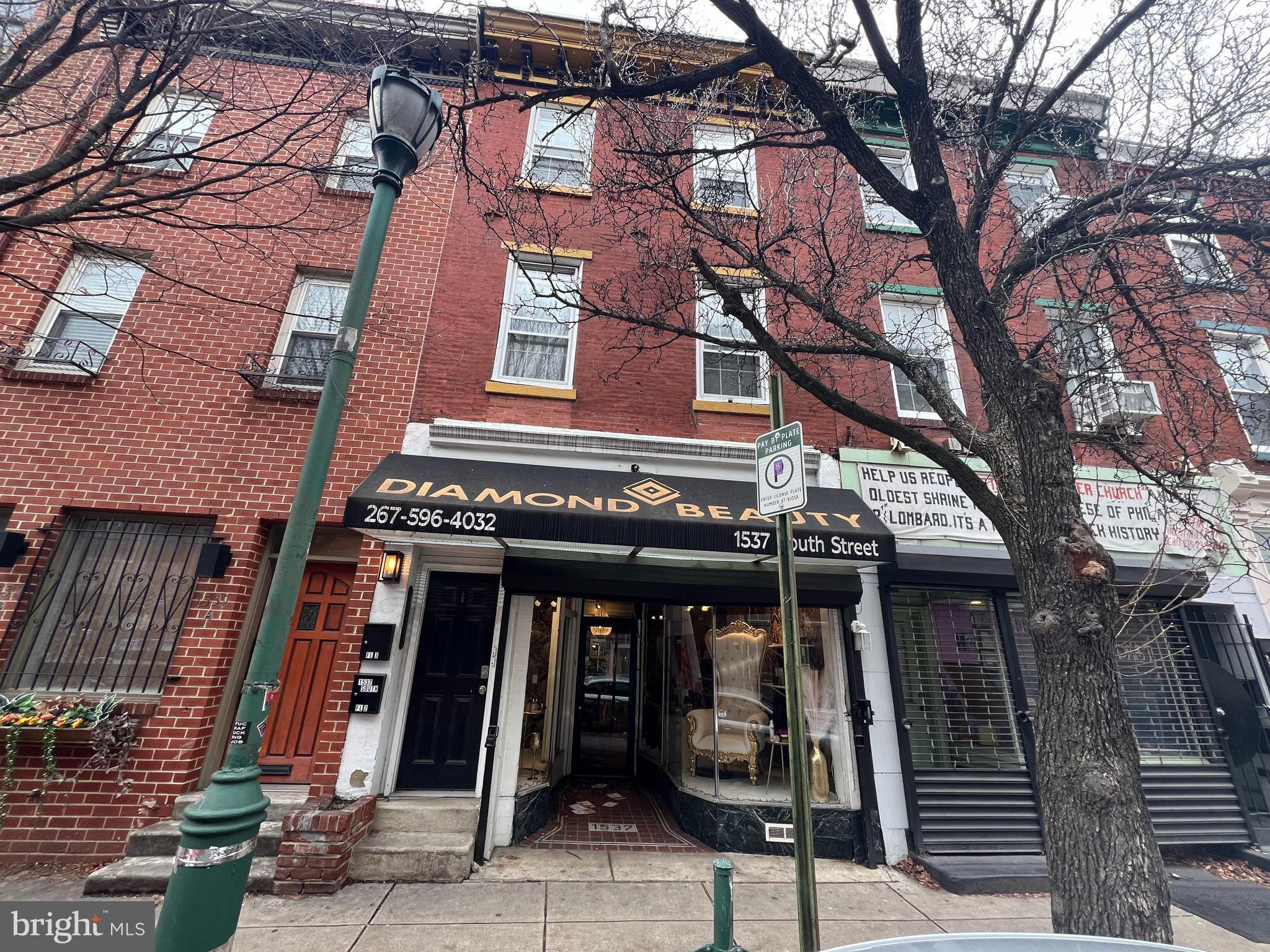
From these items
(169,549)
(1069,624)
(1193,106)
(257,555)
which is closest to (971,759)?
(1069,624)

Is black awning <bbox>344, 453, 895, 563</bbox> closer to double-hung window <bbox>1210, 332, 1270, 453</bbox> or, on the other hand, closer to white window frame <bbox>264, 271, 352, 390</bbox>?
white window frame <bbox>264, 271, 352, 390</bbox>

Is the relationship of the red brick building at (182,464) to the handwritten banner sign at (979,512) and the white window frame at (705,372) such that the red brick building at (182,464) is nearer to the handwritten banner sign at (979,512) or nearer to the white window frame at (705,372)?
the white window frame at (705,372)

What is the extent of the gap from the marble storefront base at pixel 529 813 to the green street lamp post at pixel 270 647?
3.58 meters

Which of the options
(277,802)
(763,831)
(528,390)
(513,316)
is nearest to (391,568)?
(277,802)

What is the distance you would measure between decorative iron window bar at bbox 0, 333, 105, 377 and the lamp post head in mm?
5513

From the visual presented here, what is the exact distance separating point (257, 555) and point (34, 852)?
315cm

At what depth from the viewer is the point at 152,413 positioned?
6305mm

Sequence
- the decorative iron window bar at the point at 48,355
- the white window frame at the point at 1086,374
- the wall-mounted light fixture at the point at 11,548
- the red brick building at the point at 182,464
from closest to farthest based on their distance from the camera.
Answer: the white window frame at the point at 1086,374
the red brick building at the point at 182,464
the wall-mounted light fixture at the point at 11,548
the decorative iron window bar at the point at 48,355

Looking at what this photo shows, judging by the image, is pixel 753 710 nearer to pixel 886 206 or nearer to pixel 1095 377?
pixel 1095 377

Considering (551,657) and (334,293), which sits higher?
(334,293)

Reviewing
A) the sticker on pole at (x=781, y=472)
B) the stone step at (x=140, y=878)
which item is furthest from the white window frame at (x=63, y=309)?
the sticker on pole at (x=781, y=472)

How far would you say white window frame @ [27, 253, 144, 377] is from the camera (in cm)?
630

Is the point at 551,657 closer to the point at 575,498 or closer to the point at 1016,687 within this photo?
the point at 575,498

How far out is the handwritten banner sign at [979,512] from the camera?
6781 millimetres
